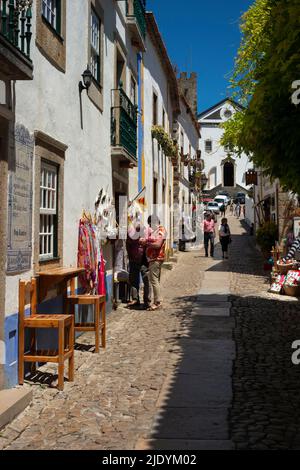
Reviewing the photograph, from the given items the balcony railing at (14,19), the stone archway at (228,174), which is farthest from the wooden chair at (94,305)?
the stone archway at (228,174)

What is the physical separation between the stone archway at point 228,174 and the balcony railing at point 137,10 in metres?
48.3

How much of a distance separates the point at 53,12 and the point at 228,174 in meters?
55.8

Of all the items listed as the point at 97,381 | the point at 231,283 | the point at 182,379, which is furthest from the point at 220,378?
the point at 231,283

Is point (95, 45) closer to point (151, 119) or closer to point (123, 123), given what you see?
point (123, 123)

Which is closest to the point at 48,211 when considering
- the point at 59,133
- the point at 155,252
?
the point at 59,133

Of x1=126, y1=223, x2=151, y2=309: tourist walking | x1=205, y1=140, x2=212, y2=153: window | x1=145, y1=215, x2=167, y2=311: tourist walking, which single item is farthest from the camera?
x1=205, y1=140, x2=212, y2=153: window

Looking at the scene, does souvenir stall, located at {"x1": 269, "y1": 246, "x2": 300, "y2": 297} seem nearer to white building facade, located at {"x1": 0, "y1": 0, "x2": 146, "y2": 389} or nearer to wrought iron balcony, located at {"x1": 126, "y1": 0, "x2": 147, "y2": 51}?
white building facade, located at {"x1": 0, "y1": 0, "x2": 146, "y2": 389}

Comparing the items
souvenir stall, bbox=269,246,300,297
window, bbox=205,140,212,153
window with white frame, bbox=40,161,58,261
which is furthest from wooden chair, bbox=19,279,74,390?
window, bbox=205,140,212,153

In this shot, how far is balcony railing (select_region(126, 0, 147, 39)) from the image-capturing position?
12.0m

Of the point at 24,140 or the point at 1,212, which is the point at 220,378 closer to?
the point at 1,212

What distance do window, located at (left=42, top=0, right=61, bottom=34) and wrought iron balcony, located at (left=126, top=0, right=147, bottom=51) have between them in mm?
5105

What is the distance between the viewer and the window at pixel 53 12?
6.61 meters

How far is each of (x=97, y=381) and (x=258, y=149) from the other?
162 inches
